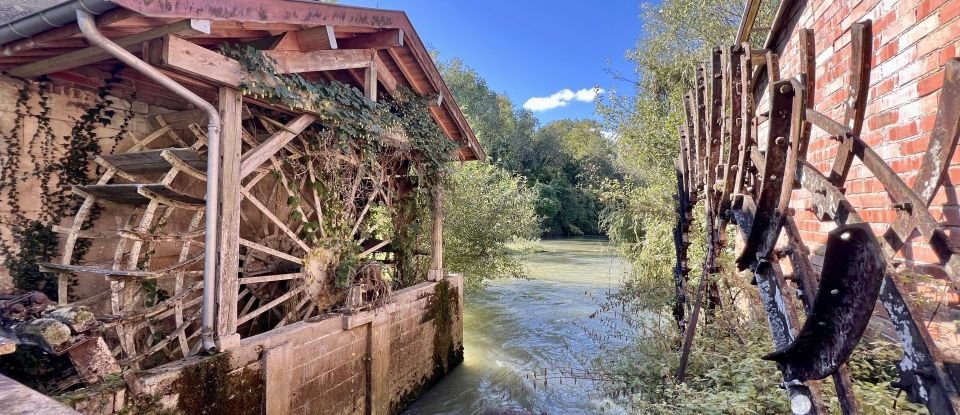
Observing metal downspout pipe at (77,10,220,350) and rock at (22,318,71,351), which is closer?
rock at (22,318,71,351)

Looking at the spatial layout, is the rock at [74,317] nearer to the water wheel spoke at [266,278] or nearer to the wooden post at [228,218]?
the wooden post at [228,218]

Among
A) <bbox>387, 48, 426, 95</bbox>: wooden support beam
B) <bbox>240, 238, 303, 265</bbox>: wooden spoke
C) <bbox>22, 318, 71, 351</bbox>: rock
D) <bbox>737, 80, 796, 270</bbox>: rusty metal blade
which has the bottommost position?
<bbox>22, 318, 71, 351</bbox>: rock

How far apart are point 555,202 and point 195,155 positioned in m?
25.4

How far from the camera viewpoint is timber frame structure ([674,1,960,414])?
1.04 meters

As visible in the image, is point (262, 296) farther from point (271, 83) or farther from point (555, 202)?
point (555, 202)

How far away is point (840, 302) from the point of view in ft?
3.51

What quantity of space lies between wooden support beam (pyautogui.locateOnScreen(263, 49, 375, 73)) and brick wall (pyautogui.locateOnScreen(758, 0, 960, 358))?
3935 millimetres

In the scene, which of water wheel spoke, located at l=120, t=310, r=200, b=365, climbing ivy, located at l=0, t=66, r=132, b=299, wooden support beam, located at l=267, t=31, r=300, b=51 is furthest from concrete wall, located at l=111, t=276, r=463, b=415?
wooden support beam, located at l=267, t=31, r=300, b=51

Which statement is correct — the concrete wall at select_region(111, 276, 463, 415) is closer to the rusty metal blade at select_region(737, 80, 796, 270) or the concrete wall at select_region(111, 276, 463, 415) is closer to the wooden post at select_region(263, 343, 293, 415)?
the wooden post at select_region(263, 343, 293, 415)

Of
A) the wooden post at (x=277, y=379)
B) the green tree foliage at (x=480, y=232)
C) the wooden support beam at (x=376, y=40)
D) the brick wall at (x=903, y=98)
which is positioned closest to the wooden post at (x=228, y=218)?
the wooden post at (x=277, y=379)

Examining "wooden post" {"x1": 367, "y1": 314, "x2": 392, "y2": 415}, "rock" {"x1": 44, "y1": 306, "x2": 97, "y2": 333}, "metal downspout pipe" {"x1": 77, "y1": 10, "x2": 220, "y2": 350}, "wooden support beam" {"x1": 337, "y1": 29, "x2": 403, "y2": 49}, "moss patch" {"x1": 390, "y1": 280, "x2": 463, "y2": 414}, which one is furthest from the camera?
"moss patch" {"x1": 390, "y1": 280, "x2": 463, "y2": 414}

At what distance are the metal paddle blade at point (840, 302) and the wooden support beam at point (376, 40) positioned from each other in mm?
4873

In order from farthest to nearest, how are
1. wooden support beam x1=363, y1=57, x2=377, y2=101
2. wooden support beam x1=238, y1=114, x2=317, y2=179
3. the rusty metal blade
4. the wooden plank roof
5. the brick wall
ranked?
wooden support beam x1=363, y1=57, x2=377, y2=101
wooden support beam x1=238, y1=114, x2=317, y2=179
the wooden plank roof
the brick wall
the rusty metal blade

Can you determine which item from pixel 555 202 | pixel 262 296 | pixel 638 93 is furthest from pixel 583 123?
pixel 262 296
